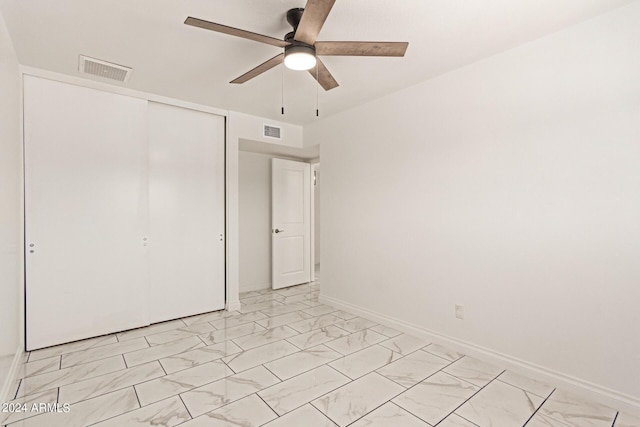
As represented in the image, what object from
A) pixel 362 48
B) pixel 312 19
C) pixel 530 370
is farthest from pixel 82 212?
pixel 530 370

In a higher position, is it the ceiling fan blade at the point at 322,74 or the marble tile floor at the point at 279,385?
the ceiling fan blade at the point at 322,74

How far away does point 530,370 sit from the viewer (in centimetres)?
235

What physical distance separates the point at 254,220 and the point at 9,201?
3056 millimetres

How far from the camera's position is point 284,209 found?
520 cm

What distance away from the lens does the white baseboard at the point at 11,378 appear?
196 cm

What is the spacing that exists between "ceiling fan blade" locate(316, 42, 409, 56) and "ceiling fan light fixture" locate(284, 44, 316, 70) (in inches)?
2.7

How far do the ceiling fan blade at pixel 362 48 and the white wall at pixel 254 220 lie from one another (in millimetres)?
3165

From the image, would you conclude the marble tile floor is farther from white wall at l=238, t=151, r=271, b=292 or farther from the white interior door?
the white interior door

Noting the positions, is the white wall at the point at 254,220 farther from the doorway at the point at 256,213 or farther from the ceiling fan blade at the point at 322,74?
the ceiling fan blade at the point at 322,74

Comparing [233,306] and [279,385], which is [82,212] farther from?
[279,385]

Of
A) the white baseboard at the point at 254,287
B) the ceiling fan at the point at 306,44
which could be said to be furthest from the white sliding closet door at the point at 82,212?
the ceiling fan at the point at 306,44

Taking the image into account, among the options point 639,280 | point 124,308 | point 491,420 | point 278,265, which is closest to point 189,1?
point 124,308

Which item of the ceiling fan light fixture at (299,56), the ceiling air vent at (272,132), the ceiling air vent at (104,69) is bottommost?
the ceiling fan light fixture at (299,56)

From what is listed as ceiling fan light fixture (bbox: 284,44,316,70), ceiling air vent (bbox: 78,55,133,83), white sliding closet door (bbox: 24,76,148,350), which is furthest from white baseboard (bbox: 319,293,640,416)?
ceiling air vent (bbox: 78,55,133,83)
